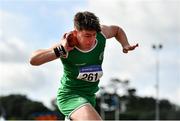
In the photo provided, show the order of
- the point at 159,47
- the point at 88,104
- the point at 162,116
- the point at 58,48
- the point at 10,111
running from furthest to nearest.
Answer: the point at 10,111 → the point at 162,116 → the point at 159,47 → the point at 88,104 → the point at 58,48

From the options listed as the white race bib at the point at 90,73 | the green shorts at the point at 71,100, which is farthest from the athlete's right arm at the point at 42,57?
the green shorts at the point at 71,100

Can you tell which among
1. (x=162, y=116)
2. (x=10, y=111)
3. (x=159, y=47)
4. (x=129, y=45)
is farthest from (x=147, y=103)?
(x=129, y=45)

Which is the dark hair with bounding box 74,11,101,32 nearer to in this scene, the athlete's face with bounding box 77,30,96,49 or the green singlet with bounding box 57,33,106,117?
the athlete's face with bounding box 77,30,96,49

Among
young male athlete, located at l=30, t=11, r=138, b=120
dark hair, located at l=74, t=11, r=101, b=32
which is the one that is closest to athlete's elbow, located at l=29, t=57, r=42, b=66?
young male athlete, located at l=30, t=11, r=138, b=120

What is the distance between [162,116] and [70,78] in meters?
67.7

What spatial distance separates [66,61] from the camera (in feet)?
28.0

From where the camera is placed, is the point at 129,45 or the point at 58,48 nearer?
the point at 58,48

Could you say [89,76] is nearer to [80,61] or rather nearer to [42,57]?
[80,61]

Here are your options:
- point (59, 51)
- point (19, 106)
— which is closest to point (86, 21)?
point (59, 51)

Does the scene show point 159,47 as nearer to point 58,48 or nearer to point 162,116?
point 162,116

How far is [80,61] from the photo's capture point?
8.51 meters

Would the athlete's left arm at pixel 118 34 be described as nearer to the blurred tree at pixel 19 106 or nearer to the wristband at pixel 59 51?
the wristband at pixel 59 51

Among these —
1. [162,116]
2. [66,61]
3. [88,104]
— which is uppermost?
[66,61]

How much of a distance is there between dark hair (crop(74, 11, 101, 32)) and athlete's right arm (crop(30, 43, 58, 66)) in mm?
421
